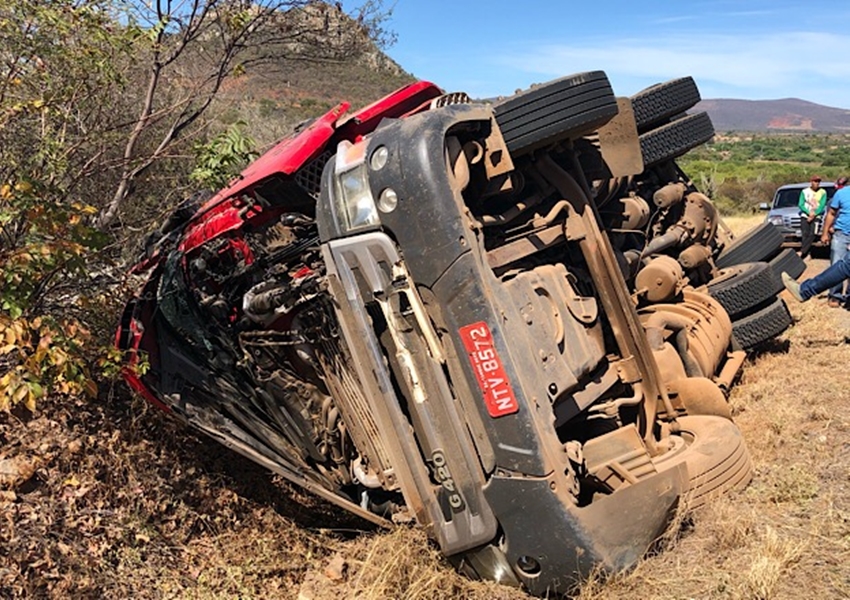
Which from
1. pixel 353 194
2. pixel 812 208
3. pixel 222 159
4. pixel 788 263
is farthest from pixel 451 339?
pixel 812 208

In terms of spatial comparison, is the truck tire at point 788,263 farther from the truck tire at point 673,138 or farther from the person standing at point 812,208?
the person standing at point 812,208

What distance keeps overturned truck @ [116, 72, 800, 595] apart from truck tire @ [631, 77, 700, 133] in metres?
1.87

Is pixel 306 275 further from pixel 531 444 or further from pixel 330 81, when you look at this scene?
pixel 330 81

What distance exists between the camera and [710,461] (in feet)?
12.0

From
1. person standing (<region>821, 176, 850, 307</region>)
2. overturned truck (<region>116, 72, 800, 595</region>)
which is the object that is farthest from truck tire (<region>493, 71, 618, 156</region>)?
person standing (<region>821, 176, 850, 307</region>)

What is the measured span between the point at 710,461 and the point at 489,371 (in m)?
1.43

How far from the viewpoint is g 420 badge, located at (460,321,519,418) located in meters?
2.92

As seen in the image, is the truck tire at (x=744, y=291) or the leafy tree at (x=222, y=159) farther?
the truck tire at (x=744, y=291)

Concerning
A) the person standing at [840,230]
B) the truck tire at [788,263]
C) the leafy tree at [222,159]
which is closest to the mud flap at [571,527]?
the leafy tree at [222,159]

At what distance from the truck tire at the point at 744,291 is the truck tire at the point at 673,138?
1.16 metres

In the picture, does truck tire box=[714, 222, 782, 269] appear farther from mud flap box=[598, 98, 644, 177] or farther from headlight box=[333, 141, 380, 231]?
headlight box=[333, 141, 380, 231]

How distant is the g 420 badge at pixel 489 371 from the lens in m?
2.92

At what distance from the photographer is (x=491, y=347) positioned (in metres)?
2.95

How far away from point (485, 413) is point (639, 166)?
2.11 metres
